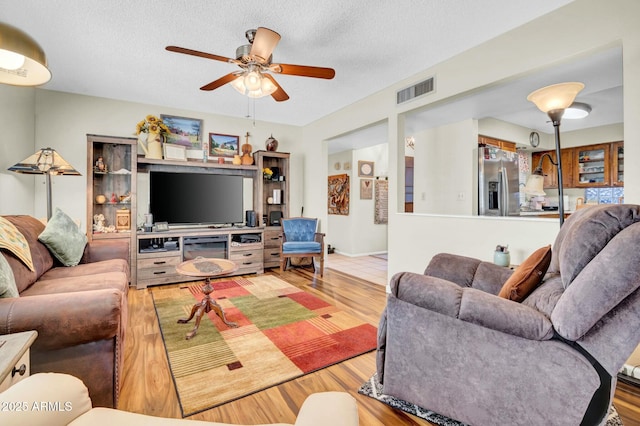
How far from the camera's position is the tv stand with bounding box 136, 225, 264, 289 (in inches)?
155

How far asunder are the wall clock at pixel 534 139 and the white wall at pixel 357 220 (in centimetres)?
270

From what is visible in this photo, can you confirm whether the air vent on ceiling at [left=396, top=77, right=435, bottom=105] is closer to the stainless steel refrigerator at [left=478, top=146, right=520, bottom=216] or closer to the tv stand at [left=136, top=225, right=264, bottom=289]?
the stainless steel refrigerator at [left=478, top=146, right=520, bottom=216]

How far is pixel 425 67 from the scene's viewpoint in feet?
10.5

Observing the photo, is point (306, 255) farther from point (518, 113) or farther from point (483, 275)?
point (518, 113)

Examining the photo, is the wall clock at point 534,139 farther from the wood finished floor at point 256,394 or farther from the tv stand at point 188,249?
the tv stand at point 188,249

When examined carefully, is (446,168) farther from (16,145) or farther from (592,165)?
(16,145)

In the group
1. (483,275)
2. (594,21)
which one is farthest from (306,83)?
(483,275)

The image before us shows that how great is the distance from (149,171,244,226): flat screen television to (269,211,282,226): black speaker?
1.77 ft

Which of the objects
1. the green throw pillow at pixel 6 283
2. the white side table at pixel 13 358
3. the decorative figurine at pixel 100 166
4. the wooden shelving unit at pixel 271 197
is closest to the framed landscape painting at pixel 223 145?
the wooden shelving unit at pixel 271 197

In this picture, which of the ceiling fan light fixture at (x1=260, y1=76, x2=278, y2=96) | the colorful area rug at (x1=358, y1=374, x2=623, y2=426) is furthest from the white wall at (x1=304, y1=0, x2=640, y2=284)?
the ceiling fan light fixture at (x1=260, y1=76, x2=278, y2=96)

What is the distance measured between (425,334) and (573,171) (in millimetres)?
5837

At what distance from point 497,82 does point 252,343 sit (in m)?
3.05

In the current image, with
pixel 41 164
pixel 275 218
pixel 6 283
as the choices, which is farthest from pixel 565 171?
pixel 41 164

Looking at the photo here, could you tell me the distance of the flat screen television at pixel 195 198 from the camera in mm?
4246
